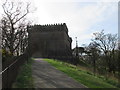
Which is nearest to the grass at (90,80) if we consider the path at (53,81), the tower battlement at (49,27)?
the path at (53,81)

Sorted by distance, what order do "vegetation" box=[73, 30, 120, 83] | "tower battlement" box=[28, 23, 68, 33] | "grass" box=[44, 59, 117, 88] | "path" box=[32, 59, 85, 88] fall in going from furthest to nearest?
1. "tower battlement" box=[28, 23, 68, 33]
2. "vegetation" box=[73, 30, 120, 83]
3. "grass" box=[44, 59, 117, 88]
4. "path" box=[32, 59, 85, 88]

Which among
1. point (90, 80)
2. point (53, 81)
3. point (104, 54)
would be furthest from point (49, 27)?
point (53, 81)

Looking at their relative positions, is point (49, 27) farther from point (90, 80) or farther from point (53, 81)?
point (53, 81)

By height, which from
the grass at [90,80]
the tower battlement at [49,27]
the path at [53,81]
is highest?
the tower battlement at [49,27]

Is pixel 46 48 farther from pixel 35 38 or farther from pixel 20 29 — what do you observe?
pixel 20 29

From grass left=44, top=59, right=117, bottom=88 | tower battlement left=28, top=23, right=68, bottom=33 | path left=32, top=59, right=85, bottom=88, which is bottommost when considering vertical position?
grass left=44, top=59, right=117, bottom=88

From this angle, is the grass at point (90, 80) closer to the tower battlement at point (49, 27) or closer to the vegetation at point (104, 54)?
the vegetation at point (104, 54)

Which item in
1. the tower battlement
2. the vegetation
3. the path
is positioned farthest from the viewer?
the tower battlement

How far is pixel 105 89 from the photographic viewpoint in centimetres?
1302

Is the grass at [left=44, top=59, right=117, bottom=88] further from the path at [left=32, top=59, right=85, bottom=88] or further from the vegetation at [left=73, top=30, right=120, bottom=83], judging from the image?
the vegetation at [left=73, top=30, right=120, bottom=83]

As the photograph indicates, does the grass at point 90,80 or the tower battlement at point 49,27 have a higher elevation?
the tower battlement at point 49,27

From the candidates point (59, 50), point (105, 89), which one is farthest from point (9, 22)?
point (105, 89)

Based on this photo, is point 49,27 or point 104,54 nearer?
point 104,54

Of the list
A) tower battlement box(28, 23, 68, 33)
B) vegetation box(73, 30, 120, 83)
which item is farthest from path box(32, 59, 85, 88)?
tower battlement box(28, 23, 68, 33)
